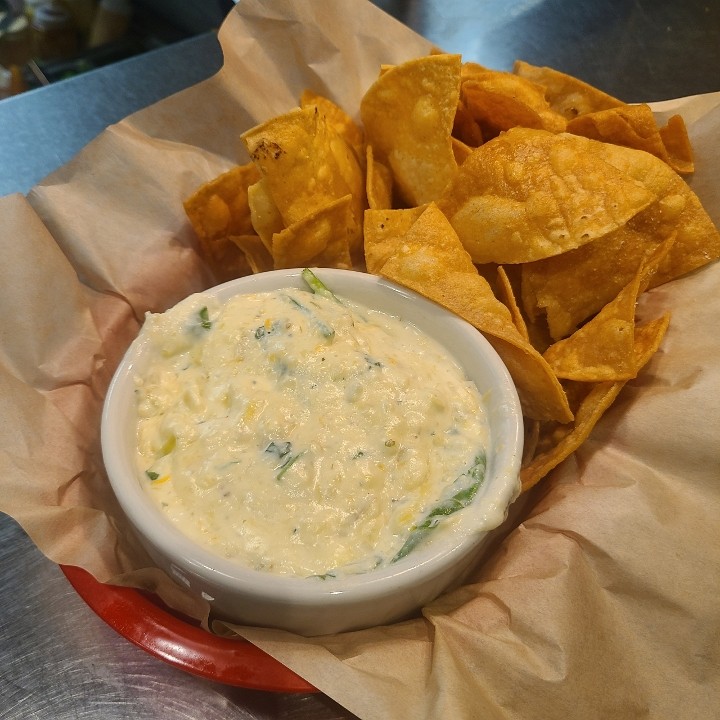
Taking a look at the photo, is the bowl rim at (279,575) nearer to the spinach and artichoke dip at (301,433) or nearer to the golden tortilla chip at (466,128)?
the spinach and artichoke dip at (301,433)

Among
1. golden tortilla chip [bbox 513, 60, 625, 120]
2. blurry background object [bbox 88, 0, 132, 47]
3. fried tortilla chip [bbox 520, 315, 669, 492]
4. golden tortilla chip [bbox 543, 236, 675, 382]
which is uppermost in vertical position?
blurry background object [bbox 88, 0, 132, 47]

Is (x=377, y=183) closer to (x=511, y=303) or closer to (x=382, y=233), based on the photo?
(x=382, y=233)

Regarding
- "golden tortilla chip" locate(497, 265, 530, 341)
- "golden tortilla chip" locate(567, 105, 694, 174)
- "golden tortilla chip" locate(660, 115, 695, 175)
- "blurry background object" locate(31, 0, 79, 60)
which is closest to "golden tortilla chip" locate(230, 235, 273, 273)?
"golden tortilla chip" locate(497, 265, 530, 341)

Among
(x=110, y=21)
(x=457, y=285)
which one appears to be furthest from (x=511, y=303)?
(x=110, y=21)

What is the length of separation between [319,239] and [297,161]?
0.14 metres

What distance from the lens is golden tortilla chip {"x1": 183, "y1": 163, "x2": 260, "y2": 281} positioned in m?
1.30

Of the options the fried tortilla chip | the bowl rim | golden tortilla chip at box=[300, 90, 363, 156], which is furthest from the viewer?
golden tortilla chip at box=[300, 90, 363, 156]

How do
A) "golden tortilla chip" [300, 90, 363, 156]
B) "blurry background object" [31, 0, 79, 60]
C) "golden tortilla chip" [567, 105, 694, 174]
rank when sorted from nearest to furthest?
"golden tortilla chip" [567, 105, 694, 174]
"golden tortilla chip" [300, 90, 363, 156]
"blurry background object" [31, 0, 79, 60]

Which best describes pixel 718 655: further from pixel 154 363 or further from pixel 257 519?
pixel 154 363

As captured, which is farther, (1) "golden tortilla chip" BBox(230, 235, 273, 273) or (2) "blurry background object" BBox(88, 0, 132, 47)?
(2) "blurry background object" BBox(88, 0, 132, 47)

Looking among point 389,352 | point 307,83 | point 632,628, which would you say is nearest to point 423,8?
point 307,83

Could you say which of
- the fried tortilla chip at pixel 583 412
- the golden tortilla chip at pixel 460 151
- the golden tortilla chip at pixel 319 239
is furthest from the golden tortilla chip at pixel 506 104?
the fried tortilla chip at pixel 583 412

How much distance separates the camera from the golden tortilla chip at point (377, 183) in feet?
4.44

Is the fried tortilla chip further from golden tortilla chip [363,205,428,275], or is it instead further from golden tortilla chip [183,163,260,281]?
golden tortilla chip [183,163,260,281]
